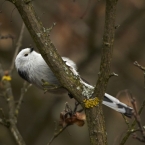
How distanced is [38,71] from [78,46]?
2471mm

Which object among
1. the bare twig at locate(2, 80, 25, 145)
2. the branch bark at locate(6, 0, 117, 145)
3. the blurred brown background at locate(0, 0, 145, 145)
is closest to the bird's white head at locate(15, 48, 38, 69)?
the bare twig at locate(2, 80, 25, 145)

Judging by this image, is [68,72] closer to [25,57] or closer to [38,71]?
[38,71]

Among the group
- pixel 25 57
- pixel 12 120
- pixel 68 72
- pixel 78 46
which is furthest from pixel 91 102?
pixel 78 46

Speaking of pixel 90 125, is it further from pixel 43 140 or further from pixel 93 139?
pixel 43 140

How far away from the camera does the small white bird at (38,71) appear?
341 centimetres

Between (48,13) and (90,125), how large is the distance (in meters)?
3.55

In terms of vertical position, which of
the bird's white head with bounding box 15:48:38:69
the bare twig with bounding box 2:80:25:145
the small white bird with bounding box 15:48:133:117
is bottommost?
the bare twig with bounding box 2:80:25:145

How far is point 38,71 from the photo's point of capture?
11.7 feet

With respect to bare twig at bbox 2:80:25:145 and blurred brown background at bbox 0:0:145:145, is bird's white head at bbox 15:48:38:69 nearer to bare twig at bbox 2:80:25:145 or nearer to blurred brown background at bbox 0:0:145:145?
bare twig at bbox 2:80:25:145

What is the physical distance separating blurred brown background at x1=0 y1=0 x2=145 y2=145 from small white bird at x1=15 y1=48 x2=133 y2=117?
5.68 ft

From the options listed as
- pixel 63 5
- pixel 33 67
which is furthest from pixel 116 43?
pixel 33 67

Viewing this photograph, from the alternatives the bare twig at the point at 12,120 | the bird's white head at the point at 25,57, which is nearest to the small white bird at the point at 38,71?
the bird's white head at the point at 25,57

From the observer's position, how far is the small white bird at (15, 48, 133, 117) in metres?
3.41

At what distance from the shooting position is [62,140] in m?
6.34
